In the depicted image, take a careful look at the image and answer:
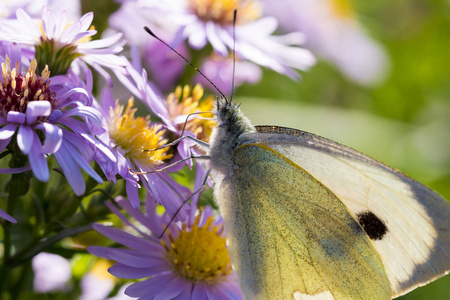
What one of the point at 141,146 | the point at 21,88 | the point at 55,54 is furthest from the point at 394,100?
the point at 21,88

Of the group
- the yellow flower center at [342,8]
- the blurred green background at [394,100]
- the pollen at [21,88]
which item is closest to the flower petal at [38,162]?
the pollen at [21,88]

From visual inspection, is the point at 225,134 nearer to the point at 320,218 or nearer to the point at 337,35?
the point at 320,218

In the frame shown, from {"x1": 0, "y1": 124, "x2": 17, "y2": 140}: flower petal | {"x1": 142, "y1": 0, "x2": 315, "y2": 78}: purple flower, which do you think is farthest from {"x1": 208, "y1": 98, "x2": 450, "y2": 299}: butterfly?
{"x1": 0, "y1": 124, "x2": 17, "y2": 140}: flower petal

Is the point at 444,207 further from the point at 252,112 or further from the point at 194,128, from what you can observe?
the point at 252,112

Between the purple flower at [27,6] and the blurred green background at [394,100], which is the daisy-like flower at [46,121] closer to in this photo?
the purple flower at [27,6]

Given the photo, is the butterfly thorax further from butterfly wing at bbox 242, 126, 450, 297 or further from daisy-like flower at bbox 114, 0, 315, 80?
daisy-like flower at bbox 114, 0, 315, 80
